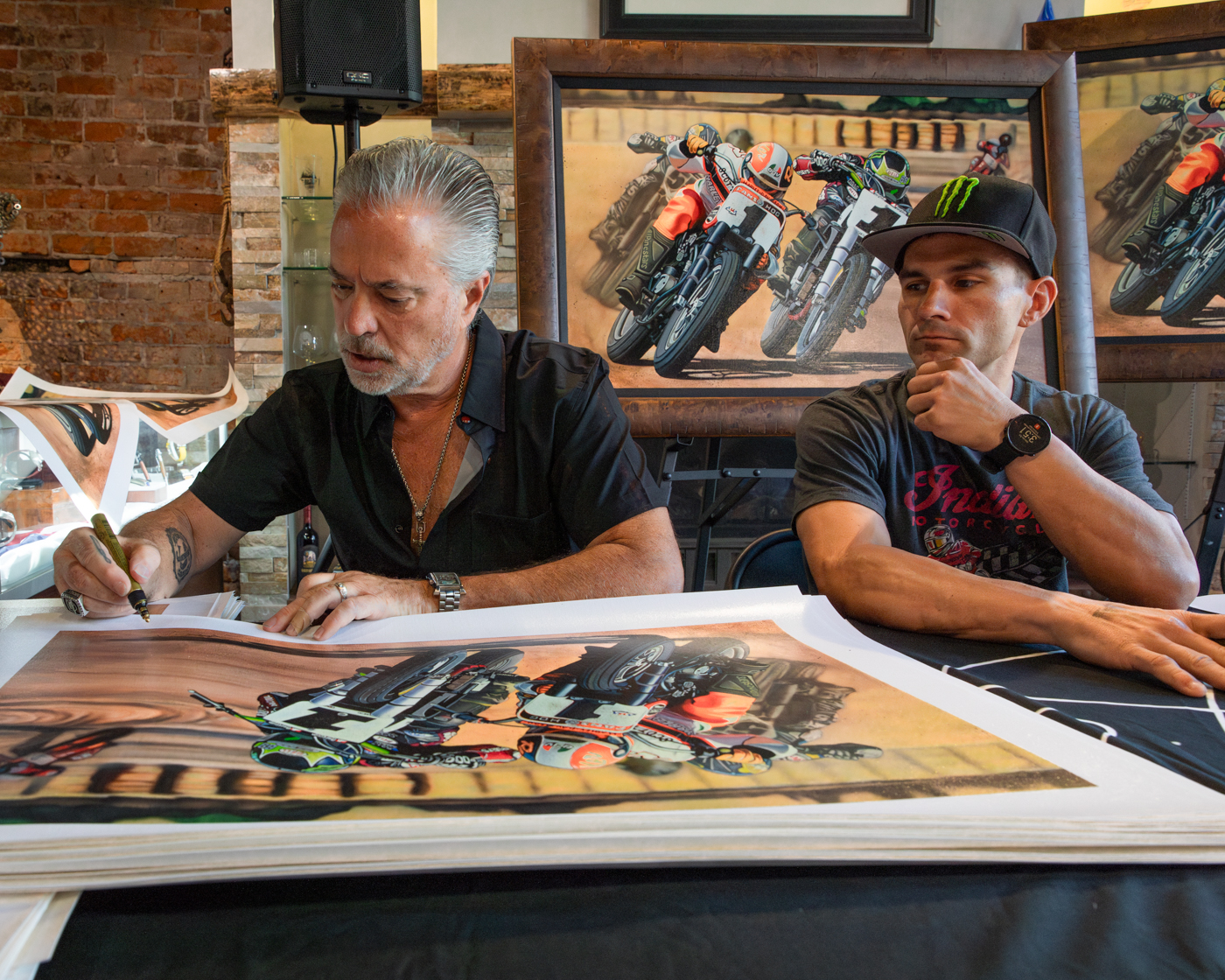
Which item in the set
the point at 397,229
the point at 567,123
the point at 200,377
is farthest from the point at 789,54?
the point at 200,377

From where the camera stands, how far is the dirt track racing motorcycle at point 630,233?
5.91 feet

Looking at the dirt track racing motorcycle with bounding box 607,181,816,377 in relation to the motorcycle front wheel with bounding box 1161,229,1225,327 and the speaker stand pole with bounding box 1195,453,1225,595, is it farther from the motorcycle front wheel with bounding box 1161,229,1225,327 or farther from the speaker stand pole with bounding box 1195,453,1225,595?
the speaker stand pole with bounding box 1195,453,1225,595

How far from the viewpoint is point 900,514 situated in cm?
121

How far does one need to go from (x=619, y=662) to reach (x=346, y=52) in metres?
1.90

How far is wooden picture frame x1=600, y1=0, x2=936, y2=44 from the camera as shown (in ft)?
8.66

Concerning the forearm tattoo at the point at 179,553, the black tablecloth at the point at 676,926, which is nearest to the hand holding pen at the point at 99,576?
the forearm tattoo at the point at 179,553

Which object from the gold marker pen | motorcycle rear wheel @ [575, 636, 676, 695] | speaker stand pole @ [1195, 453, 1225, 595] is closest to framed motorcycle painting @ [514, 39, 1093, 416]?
speaker stand pole @ [1195, 453, 1225, 595]

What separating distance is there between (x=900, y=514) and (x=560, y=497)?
0.48m

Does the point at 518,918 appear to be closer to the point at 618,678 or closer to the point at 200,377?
the point at 618,678

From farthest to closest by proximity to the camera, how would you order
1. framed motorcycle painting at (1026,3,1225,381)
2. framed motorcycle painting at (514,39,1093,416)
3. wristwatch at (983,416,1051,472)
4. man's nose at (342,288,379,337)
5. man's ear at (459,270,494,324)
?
framed motorcycle painting at (1026,3,1225,381) < framed motorcycle painting at (514,39,1093,416) < man's ear at (459,270,494,324) < man's nose at (342,288,379,337) < wristwatch at (983,416,1051,472)

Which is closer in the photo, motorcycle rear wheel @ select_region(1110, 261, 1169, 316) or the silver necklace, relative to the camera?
the silver necklace

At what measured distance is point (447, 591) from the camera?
3.10ft

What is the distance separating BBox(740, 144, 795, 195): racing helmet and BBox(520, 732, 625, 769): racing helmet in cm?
160

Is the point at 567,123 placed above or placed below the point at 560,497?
above
